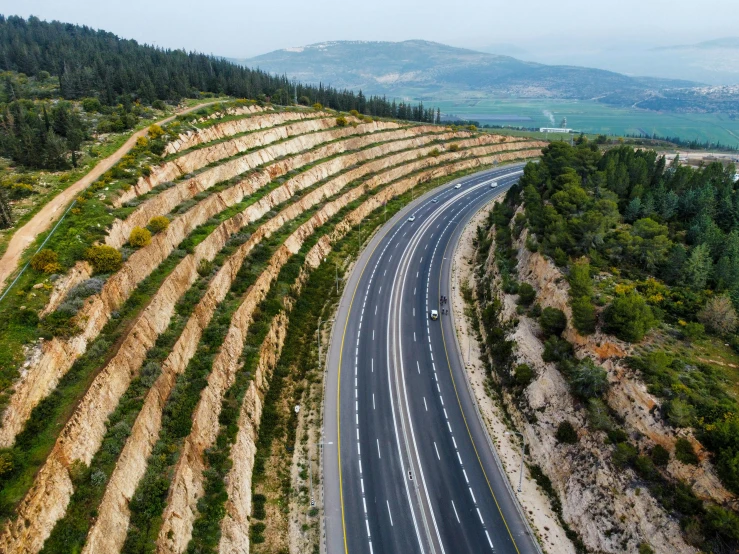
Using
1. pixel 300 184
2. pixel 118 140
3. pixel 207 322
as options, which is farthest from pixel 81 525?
pixel 300 184

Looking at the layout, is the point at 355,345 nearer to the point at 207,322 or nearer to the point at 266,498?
the point at 207,322

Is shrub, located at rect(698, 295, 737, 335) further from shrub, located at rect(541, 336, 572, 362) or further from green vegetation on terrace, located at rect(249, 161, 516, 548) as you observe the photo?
green vegetation on terrace, located at rect(249, 161, 516, 548)

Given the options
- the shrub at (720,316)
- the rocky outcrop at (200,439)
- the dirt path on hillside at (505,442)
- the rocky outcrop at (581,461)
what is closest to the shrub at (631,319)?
the rocky outcrop at (581,461)

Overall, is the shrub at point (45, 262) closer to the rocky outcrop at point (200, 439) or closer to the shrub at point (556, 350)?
the rocky outcrop at point (200, 439)

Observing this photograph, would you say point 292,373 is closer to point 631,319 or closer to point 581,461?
point 581,461

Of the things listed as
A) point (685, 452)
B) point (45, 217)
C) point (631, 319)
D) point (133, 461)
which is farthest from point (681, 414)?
point (45, 217)

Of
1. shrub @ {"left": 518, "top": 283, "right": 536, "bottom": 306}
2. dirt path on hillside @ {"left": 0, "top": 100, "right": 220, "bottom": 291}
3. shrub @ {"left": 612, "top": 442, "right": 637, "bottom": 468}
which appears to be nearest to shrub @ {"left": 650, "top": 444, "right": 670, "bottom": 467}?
shrub @ {"left": 612, "top": 442, "right": 637, "bottom": 468}
